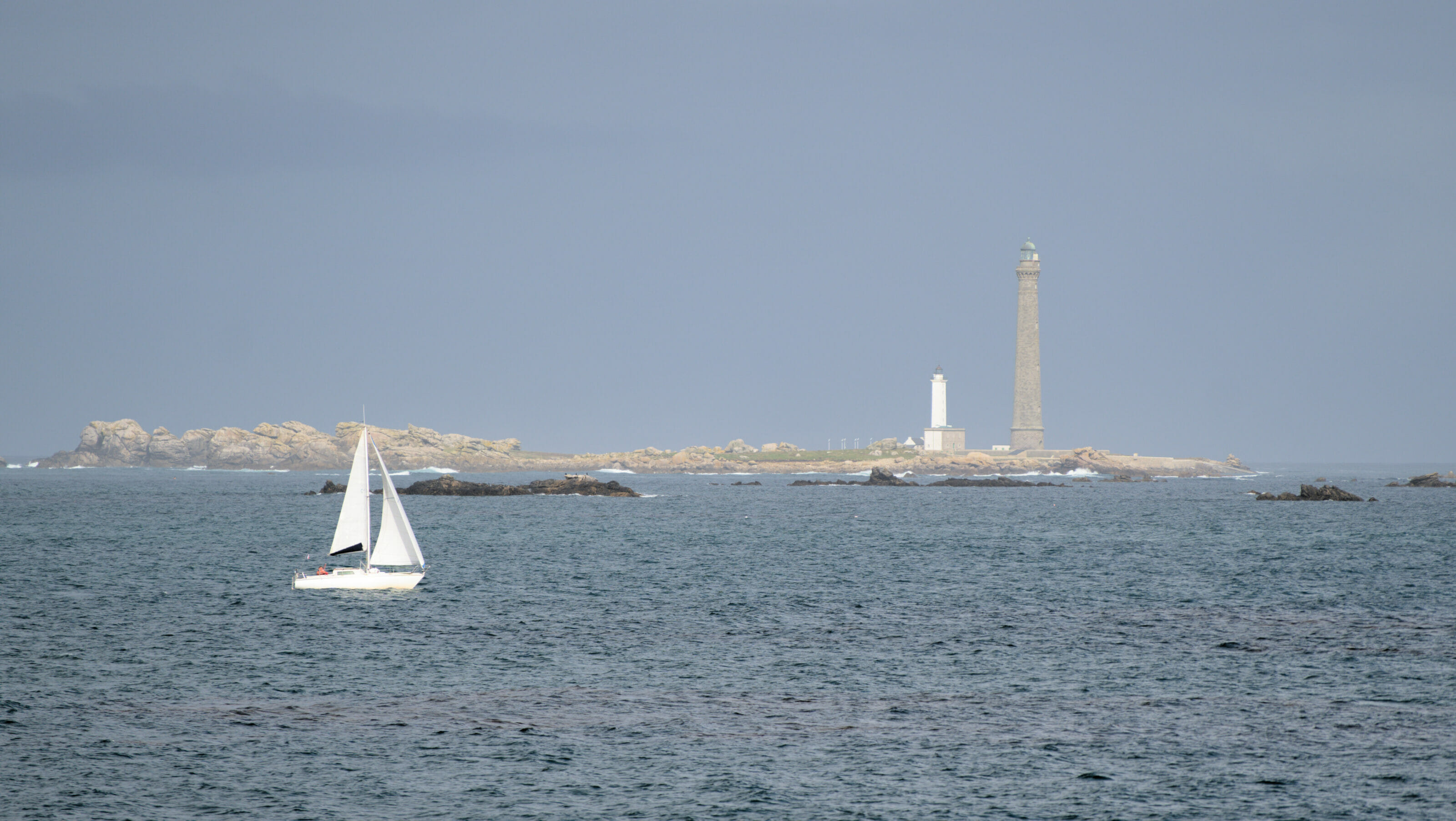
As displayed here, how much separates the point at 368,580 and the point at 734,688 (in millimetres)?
21389

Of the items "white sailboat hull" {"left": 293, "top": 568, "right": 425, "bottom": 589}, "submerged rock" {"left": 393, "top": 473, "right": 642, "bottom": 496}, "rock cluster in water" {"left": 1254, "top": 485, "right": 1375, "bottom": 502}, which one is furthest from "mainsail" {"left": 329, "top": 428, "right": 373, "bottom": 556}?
"rock cluster in water" {"left": 1254, "top": 485, "right": 1375, "bottom": 502}

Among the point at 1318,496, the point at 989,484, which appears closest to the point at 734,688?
the point at 1318,496

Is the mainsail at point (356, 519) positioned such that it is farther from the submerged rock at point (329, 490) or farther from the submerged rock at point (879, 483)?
the submerged rock at point (879, 483)

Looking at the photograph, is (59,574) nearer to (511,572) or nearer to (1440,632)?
(511,572)

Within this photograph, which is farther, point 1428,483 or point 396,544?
point 1428,483

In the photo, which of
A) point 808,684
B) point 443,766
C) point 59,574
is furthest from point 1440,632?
point 59,574

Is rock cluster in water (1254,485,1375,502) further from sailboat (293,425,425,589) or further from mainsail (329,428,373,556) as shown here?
mainsail (329,428,373,556)

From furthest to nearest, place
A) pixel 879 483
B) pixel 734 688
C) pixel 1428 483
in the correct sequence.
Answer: pixel 879 483 → pixel 1428 483 → pixel 734 688

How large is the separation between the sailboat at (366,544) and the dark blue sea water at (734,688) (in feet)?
2.22

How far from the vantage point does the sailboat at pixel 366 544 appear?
45.2 meters

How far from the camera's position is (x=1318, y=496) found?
12156 cm

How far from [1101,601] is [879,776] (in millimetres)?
26141

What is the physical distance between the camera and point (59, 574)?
172ft

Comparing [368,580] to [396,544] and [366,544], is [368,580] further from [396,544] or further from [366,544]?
[396,544]
